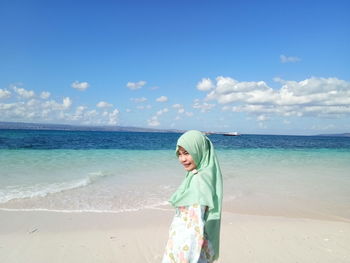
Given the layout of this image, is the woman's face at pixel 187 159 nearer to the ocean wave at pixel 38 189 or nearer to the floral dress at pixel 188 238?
the floral dress at pixel 188 238

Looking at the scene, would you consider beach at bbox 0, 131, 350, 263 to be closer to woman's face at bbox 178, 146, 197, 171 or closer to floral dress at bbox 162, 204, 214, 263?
floral dress at bbox 162, 204, 214, 263

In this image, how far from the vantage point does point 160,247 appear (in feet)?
13.8

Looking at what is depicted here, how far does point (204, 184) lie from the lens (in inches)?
79.4

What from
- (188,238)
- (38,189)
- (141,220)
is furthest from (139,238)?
(38,189)

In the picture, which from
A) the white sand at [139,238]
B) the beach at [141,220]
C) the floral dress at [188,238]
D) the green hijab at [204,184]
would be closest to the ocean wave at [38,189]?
the beach at [141,220]

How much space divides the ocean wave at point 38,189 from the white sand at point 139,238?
123cm

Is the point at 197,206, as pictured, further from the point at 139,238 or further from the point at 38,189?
the point at 38,189

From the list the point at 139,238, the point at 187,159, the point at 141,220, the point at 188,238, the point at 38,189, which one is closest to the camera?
the point at 188,238

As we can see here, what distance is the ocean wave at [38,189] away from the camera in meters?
6.74

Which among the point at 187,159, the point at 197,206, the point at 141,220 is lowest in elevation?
the point at 141,220

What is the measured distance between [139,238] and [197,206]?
9.42ft

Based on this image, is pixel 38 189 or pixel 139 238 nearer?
pixel 139 238

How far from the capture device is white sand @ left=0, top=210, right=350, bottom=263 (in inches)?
Answer: 154

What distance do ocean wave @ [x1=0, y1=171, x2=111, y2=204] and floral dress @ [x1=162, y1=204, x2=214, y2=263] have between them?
5.69m
